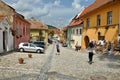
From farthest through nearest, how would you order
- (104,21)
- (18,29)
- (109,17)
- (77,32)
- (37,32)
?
(37,32) < (77,32) < (18,29) < (104,21) < (109,17)

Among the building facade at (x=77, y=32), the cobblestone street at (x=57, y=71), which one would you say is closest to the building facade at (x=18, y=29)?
the building facade at (x=77, y=32)

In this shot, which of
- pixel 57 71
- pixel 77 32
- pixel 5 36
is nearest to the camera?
pixel 57 71

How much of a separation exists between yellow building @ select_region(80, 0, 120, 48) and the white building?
39.0 ft

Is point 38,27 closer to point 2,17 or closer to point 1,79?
point 2,17

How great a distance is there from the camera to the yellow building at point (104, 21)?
988 inches

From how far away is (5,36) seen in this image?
2978 centimetres

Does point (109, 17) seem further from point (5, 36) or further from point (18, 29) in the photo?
point (18, 29)

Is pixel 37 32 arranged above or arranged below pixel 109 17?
below

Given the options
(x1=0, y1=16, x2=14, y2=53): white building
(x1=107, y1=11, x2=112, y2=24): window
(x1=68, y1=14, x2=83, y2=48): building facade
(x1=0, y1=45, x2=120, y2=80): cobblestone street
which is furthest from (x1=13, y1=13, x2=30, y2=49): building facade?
(x1=0, y1=45, x2=120, y2=80): cobblestone street

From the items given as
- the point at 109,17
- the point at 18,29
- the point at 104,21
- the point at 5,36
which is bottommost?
the point at 5,36

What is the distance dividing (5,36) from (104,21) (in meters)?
12.9

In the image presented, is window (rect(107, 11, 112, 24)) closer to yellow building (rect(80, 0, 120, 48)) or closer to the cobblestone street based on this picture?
yellow building (rect(80, 0, 120, 48))

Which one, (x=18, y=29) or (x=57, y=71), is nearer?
(x=57, y=71)

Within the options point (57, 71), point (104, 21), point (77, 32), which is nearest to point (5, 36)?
point (104, 21)
